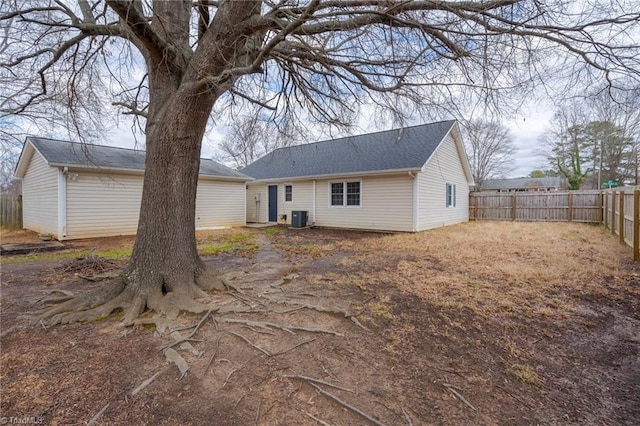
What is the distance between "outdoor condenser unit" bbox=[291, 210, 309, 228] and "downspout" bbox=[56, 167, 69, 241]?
330 inches

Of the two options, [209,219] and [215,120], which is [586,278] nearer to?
[215,120]

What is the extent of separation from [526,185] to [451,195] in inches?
1137

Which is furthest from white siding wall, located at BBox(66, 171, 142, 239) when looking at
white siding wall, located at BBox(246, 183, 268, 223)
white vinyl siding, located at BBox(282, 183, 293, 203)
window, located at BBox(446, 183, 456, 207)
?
window, located at BBox(446, 183, 456, 207)

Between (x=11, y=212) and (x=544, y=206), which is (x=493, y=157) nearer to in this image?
(x=544, y=206)

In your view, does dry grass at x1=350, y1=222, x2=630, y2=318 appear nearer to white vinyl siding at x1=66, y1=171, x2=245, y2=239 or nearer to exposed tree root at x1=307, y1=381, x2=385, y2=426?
exposed tree root at x1=307, y1=381, x2=385, y2=426

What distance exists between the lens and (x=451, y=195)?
1467 centimetres

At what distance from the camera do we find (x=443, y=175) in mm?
13570

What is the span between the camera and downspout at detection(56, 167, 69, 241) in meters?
9.46

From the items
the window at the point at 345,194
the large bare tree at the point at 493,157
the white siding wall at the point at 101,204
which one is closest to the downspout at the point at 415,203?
the window at the point at 345,194

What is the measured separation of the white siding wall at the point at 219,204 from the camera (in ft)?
43.1

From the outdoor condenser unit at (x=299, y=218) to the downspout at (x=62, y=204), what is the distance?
8379mm

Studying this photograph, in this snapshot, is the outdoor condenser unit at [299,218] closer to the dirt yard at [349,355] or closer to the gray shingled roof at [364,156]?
the gray shingled roof at [364,156]

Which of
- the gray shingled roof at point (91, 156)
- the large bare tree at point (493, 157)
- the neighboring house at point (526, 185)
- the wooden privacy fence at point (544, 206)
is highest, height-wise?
the large bare tree at point (493, 157)

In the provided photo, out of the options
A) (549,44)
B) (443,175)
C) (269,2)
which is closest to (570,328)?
(549,44)
